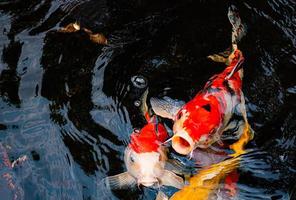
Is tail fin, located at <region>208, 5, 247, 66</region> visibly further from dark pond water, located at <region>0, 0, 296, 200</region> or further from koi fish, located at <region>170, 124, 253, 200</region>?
koi fish, located at <region>170, 124, 253, 200</region>

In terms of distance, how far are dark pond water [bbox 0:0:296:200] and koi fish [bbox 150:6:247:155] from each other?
9.8 inches

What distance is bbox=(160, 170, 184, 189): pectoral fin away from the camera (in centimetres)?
380

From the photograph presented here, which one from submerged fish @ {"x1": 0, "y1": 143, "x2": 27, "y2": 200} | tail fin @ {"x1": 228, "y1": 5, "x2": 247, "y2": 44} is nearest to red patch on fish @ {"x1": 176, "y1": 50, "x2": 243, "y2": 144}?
tail fin @ {"x1": 228, "y1": 5, "x2": 247, "y2": 44}

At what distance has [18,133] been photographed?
4355 mm

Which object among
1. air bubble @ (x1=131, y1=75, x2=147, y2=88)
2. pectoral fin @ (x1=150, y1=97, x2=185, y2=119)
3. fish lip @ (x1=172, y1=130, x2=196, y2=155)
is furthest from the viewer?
air bubble @ (x1=131, y1=75, x2=147, y2=88)

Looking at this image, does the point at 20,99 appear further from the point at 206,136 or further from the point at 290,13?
the point at 290,13

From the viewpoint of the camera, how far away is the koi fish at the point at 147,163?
3727mm

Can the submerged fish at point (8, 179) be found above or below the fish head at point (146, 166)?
below

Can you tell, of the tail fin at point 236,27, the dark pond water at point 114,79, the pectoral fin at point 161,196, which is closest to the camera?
the pectoral fin at point 161,196

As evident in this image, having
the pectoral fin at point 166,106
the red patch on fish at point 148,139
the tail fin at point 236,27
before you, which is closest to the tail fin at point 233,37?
the tail fin at point 236,27

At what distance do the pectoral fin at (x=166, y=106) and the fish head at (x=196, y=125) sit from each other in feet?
0.94

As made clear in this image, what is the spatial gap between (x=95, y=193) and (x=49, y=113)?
95 cm

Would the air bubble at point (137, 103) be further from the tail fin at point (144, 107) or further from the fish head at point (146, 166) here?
the fish head at point (146, 166)

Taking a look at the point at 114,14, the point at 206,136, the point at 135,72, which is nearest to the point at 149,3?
the point at 114,14
